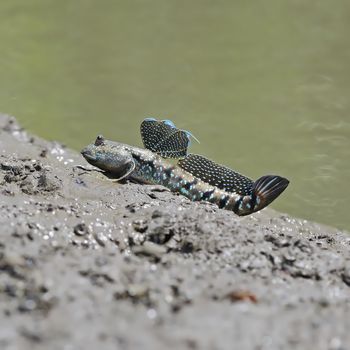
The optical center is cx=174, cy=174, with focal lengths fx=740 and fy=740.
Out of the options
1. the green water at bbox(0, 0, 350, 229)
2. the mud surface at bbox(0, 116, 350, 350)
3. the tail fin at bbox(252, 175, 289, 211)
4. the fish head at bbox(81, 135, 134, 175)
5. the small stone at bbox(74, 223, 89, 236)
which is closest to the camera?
the mud surface at bbox(0, 116, 350, 350)

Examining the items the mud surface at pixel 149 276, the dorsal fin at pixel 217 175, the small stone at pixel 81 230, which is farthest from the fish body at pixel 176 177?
the small stone at pixel 81 230

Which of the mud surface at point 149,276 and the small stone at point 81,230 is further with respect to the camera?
the small stone at point 81,230

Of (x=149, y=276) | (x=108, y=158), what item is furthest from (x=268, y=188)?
(x=149, y=276)

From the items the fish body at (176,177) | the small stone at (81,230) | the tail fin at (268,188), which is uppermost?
the tail fin at (268,188)

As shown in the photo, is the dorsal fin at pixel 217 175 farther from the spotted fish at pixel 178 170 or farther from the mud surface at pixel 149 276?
the mud surface at pixel 149 276

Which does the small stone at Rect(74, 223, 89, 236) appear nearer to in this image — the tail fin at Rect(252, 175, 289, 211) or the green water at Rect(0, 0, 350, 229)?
the tail fin at Rect(252, 175, 289, 211)

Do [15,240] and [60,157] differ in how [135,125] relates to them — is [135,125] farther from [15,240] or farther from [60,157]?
[15,240]

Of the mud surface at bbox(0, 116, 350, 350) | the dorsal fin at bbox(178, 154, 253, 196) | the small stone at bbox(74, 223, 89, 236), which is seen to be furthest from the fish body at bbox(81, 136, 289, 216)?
the small stone at bbox(74, 223, 89, 236)
